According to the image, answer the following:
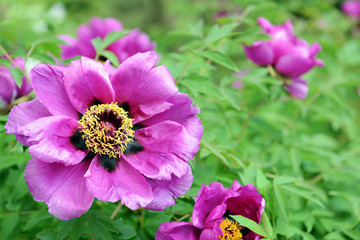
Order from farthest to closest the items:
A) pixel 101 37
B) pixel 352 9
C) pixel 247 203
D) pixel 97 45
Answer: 1. pixel 352 9
2. pixel 101 37
3. pixel 97 45
4. pixel 247 203

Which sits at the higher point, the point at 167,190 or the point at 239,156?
the point at 167,190

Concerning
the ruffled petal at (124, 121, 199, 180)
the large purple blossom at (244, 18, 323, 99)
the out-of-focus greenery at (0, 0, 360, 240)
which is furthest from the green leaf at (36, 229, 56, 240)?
the large purple blossom at (244, 18, 323, 99)

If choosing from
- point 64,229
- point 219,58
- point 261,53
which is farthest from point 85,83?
point 261,53

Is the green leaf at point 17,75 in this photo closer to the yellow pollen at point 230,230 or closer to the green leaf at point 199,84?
the green leaf at point 199,84

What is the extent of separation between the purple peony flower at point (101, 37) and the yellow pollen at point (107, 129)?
2.06 feet

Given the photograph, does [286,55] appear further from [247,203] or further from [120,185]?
[120,185]

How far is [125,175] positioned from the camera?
84cm

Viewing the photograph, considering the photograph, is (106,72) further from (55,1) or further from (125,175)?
(55,1)

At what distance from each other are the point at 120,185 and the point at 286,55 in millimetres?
870

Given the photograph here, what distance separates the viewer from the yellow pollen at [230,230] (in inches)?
33.8

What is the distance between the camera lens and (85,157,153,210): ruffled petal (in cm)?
75

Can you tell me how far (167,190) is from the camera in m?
0.80

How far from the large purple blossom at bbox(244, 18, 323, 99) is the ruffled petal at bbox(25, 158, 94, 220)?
881 mm

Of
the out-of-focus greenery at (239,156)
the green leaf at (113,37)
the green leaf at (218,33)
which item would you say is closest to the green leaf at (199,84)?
the out-of-focus greenery at (239,156)
